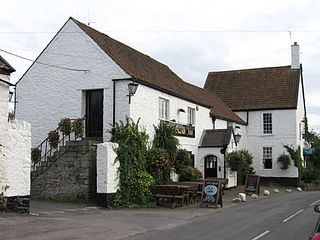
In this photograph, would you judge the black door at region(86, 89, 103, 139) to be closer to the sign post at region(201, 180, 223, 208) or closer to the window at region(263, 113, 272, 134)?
the sign post at region(201, 180, 223, 208)

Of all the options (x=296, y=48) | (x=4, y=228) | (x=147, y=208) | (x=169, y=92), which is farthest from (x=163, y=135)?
(x=296, y=48)

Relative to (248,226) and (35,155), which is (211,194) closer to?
(248,226)

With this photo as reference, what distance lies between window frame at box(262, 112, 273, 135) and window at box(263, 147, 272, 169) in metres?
1.49

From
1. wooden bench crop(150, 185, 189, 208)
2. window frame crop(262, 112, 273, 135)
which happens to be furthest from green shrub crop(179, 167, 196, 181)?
window frame crop(262, 112, 273, 135)

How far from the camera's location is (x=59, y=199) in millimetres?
17906

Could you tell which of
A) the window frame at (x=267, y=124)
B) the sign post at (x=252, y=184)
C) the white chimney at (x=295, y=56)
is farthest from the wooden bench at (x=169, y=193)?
the white chimney at (x=295, y=56)

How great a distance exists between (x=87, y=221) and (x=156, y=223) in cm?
218

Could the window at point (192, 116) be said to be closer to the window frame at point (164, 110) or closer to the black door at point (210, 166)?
the black door at point (210, 166)

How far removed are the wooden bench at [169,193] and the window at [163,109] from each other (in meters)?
5.50

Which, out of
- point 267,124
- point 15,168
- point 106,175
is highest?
point 267,124

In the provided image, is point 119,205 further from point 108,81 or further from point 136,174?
point 108,81

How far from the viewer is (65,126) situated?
19109mm

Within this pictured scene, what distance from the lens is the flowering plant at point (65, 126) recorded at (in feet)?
62.5

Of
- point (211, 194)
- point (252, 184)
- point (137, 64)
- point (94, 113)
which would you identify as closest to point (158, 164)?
point (211, 194)
